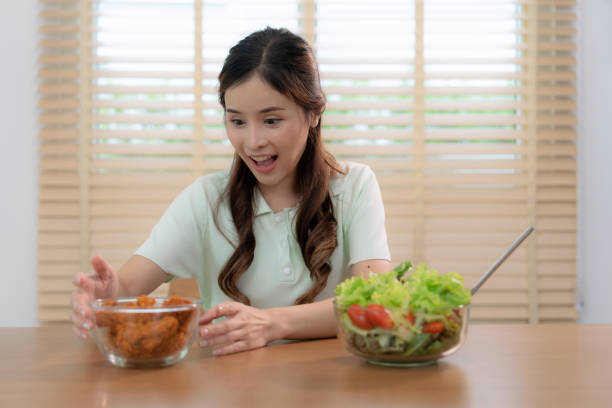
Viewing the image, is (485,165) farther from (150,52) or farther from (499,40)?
(150,52)

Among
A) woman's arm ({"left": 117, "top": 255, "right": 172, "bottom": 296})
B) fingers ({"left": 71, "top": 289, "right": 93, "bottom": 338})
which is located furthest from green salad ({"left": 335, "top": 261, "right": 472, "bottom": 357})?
woman's arm ({"left": 117, "top": 255, "right": 172, "bottom": 296})

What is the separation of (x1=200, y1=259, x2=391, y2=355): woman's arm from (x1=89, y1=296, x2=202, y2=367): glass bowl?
0.43 ft

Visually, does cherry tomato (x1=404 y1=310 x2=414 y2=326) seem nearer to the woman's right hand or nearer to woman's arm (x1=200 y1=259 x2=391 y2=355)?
woman's arm (x1=200 y1=259 x2=391 y2=355)

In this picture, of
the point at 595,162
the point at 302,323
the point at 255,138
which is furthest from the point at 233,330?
the point at 595,162

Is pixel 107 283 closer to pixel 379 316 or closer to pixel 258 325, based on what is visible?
pixel 258 325

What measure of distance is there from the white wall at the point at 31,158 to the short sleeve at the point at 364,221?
1.55m

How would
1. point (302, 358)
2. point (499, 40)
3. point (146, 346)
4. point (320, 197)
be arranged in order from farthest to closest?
point (499, 40) < point (320, 197) < point (302, 358) < point (146, 346)

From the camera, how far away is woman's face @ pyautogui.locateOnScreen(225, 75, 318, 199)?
5.03 feet

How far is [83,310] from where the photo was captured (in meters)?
1.08

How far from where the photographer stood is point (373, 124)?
9.14 ft

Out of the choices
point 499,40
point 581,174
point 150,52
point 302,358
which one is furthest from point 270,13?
point 302,358

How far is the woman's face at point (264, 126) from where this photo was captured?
1532mm

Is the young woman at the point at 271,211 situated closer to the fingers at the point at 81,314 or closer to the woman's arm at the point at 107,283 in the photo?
the woman's arm at the point at 107,283

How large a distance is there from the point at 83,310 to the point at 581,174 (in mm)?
2484
